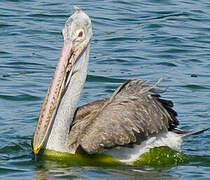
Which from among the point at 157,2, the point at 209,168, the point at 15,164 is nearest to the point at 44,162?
the point at 15,164

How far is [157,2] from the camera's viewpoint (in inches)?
687

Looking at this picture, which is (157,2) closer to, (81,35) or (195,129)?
(195,129)

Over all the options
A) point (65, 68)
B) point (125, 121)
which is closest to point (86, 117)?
point (125, 121)

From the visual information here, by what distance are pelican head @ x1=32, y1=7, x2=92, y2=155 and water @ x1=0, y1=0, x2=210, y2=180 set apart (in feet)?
1.18

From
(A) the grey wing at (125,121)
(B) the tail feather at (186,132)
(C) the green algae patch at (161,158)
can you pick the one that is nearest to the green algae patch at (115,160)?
(C) the green algae patch at (161,158)

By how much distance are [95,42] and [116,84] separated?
7.39ft

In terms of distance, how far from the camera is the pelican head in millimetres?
8898

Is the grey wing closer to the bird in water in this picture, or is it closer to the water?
the bird in water

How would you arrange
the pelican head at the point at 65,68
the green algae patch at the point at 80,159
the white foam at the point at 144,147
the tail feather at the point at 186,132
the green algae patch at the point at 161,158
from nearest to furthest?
the pelican head at the point at 65,68
the green algae patch at the point at 80,159
the white foam at the point at 144,147
the green algae patch at the point at 161,158
the tail feather at the point at 186,132

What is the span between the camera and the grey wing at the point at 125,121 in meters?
8.93

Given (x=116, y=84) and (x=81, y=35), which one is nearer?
(x=81, y=35)

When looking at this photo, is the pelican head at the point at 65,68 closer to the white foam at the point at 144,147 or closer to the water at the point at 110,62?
the water at the point at 110,62

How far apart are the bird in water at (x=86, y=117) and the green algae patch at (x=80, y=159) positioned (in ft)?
0.17

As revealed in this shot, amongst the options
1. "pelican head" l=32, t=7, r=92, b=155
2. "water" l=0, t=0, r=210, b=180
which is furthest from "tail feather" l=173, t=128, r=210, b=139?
"pelican head" l=32, t=7, r=92, b=155
